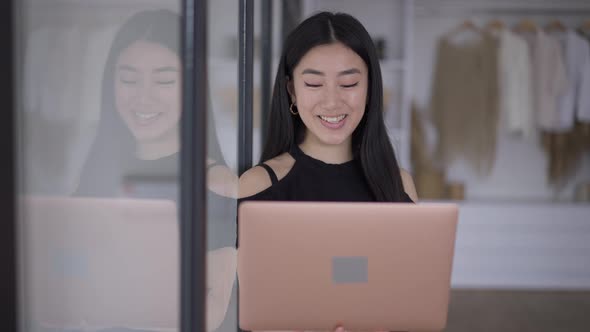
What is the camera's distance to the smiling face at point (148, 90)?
0.63m

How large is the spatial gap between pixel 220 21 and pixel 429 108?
3.00m

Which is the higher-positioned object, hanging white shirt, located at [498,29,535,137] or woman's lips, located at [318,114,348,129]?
hanging white shirt, located at [498,29,535,137]

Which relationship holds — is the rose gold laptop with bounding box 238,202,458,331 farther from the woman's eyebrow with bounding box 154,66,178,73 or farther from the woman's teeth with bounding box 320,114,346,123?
the woman's teeth with bounding box 320,114,346,123

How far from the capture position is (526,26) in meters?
3.81

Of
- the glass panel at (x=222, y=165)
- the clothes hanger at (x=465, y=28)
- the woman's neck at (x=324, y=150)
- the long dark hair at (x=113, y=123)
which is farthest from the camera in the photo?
the clothes hanger at (x=465, y=28)

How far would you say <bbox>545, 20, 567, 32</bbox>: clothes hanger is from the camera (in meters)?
3.80

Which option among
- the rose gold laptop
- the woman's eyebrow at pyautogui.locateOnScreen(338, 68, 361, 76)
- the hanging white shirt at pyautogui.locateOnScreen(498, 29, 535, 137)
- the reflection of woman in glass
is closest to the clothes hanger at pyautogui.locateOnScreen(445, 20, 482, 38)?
the hanging white shirt at pyautogui.locateOnScreen(498, 29, 535, 137)

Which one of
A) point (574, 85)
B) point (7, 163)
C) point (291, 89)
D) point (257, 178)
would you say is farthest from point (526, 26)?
point (7, 163)

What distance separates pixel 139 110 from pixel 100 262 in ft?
0.59

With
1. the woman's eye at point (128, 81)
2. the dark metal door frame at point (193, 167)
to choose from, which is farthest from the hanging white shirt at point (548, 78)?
the woman's eye at point (128, 81)

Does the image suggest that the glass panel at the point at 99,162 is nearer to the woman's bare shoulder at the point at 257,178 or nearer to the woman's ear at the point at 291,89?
the woman's bare shoulder at the point at 257,178

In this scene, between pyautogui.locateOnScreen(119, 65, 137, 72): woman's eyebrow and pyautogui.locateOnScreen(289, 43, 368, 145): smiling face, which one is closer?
pyautogui.locateOnScreen(119, 65, 137, 72): woman's eyebrow

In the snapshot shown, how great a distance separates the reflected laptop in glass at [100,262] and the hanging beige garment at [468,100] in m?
3.23

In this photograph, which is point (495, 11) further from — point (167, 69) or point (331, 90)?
point (167, 69)
